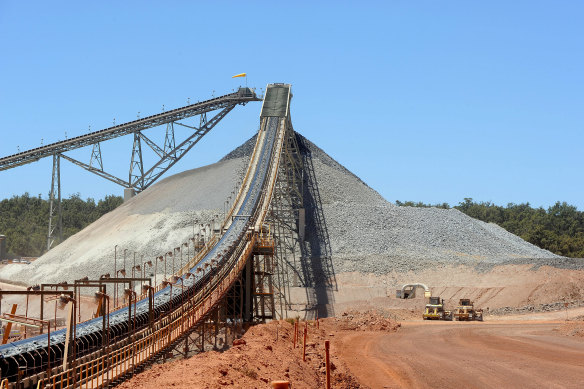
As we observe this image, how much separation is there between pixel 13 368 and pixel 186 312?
13931mm

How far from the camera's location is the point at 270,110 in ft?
271

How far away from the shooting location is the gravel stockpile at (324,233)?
6969 centimetres

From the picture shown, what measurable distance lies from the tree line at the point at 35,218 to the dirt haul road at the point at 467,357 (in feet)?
246

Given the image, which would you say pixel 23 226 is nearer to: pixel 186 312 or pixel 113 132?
pixel 113 132

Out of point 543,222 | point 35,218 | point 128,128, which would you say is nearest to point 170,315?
point 128,128

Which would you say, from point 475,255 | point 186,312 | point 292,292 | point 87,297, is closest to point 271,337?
point 186,312

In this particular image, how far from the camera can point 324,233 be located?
74.1m

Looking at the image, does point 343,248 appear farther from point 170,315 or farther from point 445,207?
point 445,207

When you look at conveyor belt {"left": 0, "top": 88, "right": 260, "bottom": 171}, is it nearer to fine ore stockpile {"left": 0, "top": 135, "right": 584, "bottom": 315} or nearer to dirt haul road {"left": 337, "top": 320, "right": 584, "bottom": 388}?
fine ore stockpile {"left": 0, "top": 135, "right": 584, "bottom": 315}

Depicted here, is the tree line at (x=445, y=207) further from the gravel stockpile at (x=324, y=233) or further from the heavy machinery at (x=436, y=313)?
the heavy machinery at (x=436, y=313)

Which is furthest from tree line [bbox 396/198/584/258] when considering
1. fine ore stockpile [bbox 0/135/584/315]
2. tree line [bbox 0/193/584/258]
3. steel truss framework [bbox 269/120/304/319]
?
steel truss framework [bbox 269/120/304/319]

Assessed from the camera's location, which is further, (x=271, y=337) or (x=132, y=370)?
(x=271, y=337)

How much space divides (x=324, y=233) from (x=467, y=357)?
41661 millimetres

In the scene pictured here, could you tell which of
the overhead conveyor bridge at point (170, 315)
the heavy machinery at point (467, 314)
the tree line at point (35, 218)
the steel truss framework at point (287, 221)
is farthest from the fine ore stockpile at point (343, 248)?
the tree line at point (35, 218)
